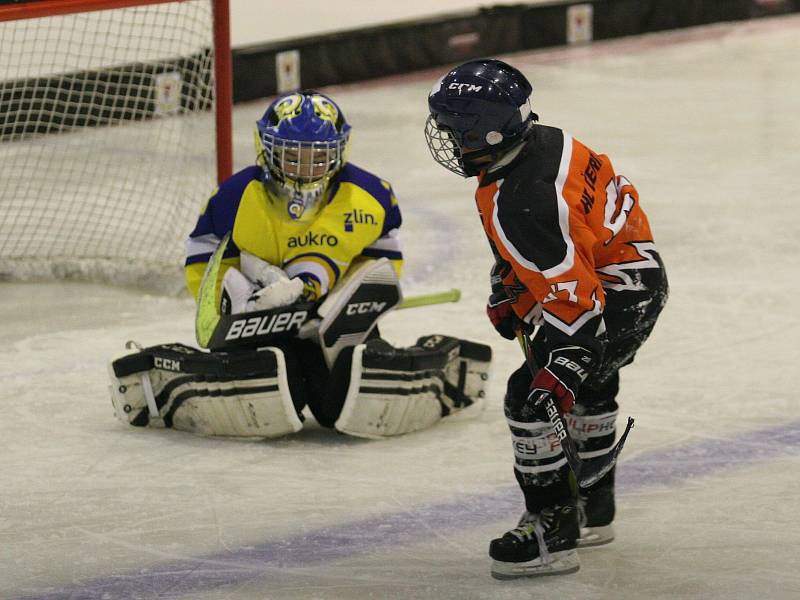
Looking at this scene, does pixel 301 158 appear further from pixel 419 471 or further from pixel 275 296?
pixel 419 471

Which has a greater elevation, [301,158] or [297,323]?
[301,158]

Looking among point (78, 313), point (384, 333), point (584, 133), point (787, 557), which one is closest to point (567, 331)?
point (787, 557)

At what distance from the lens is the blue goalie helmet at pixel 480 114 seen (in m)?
3.01

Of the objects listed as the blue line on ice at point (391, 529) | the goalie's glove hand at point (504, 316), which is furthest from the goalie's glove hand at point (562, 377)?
the blue line on ice at point (391, 529)

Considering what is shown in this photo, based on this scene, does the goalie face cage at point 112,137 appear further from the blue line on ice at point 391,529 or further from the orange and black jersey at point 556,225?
the orange and black jersey at point 556,225

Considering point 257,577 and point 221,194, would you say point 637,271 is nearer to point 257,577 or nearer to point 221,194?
point 257,577

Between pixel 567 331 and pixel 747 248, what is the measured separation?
117 inches

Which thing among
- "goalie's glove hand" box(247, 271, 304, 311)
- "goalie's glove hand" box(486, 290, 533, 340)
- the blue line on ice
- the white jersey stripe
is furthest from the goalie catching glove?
the white jersey stripe

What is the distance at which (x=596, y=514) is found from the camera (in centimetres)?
335

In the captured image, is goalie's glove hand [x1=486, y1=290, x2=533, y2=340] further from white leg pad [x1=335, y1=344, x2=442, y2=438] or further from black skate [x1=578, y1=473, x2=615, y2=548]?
white leg pad [x1=335, y1=344, x2=442, y2=438]

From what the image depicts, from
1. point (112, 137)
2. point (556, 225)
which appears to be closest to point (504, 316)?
point (556, 225)

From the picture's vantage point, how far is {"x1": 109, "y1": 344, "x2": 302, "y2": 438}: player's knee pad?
154 inches

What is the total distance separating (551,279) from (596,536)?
26.8 inches

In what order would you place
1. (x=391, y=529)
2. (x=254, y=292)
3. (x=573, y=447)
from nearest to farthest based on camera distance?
(x=573, y=447) → (x=391, y=529) → (x=254, y=292)
